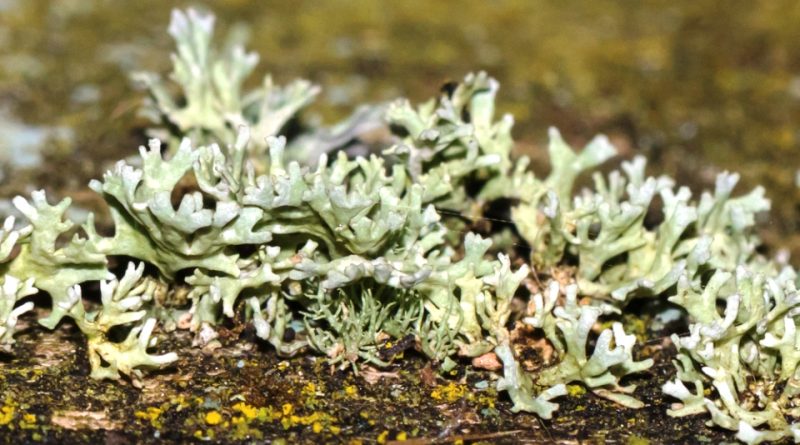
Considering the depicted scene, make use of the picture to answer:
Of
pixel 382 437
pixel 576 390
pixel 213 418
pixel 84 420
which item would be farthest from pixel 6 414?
pixel 576 390

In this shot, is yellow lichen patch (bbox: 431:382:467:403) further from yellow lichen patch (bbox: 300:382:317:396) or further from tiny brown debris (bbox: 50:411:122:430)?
tiny brown debris (bbox: 50:411:122:430)

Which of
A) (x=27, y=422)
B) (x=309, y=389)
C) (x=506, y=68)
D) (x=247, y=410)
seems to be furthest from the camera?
(x=506, y=68)

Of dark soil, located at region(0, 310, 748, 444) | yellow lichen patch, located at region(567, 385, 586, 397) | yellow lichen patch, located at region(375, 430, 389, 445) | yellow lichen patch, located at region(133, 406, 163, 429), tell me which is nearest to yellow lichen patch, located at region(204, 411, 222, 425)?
dark soil, located at region(0, 310, 748, 444)

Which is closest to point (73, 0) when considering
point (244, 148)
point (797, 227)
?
point (244, 148)

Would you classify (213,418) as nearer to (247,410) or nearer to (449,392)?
(247,410)

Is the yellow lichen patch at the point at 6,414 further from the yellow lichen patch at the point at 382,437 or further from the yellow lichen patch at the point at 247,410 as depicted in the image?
the yellow lichen patch at the point at 382,437
